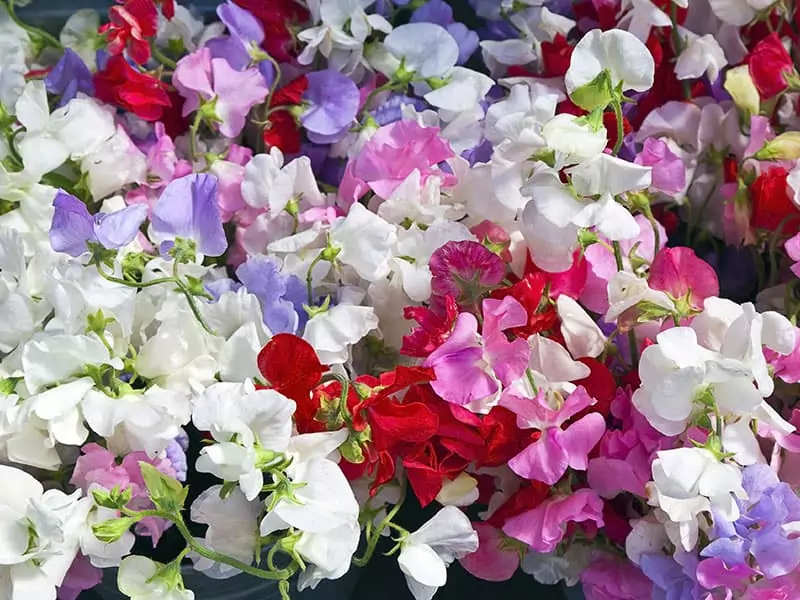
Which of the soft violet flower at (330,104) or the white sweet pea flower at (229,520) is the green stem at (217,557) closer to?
the white sweet pea flower at (229,520)

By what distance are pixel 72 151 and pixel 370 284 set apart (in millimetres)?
220

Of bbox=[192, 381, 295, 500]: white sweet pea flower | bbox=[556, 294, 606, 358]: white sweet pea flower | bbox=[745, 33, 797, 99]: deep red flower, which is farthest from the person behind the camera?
bbox=[745, 33, 797, 99]: deep red flower

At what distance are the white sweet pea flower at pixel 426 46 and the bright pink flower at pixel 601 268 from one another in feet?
0.64

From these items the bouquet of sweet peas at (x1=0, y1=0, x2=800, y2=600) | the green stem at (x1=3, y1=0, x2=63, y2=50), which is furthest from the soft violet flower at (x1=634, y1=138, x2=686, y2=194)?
the green stem at (x1=3, y1=0, x2=63, y2=50)

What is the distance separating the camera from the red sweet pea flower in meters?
0.73

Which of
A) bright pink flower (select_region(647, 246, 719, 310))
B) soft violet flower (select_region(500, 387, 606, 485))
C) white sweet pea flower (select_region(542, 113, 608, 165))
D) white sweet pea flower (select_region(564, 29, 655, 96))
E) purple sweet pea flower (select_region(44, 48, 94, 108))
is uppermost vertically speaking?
white sweet pea flower (select_region(564, 29, 655, 96))

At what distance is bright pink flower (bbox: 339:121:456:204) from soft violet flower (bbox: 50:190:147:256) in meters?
0.18

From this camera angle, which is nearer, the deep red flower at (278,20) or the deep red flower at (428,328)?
the deep red flower at (428,328)

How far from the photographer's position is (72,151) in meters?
0.67

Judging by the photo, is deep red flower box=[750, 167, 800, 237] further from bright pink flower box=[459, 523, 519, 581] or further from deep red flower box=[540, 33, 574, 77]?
bright pink flower box=[459, 523, 519, 581]

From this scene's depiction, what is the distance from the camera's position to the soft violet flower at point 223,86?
2.38 feet

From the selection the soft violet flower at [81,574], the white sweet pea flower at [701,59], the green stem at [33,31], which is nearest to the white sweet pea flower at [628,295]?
the white sweet pea flower at [701,59]

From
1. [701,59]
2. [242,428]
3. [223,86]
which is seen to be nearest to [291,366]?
[242,428]

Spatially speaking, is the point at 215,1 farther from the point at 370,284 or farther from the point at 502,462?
the point at 502,462
